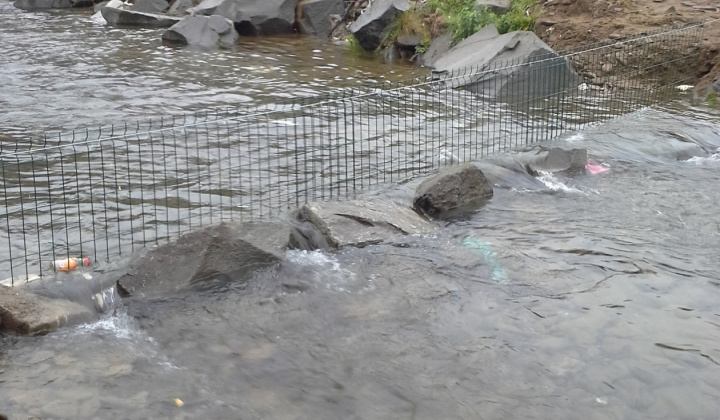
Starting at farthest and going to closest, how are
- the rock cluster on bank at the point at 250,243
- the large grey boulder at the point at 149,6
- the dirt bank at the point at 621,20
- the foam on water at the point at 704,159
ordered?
the large grey boulder at the point at 149,6 → the dirt bank at the point at 621,20 → the foam on water at the point at 704,159 → the rock cluster on bank at the point at 250,243

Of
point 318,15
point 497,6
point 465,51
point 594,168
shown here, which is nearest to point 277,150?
point 594,168

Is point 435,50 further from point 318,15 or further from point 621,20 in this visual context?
point 318,15

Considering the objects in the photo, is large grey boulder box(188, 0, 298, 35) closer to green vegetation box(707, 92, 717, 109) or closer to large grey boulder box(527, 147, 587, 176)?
green vegetation box(707, 92, 717, 109)

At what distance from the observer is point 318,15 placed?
2166 cm

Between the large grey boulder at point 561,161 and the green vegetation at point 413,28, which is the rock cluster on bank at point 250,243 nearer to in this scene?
the large grey boulder at point 561,161

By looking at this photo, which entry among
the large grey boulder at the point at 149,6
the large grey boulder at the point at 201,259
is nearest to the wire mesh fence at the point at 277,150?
the large grey boulder at the point at 201,259

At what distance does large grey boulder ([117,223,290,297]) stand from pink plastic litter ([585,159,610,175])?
409 cm

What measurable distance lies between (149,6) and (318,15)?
5945 mm

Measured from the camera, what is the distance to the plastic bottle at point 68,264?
6367mm

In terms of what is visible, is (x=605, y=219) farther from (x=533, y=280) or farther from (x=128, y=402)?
(x=128, y=402)

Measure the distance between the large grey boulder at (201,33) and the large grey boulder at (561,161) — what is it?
11.3m

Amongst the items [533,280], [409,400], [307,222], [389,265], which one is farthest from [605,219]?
[409,400]

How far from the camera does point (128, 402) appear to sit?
4.80 m

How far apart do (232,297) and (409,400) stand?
1863mm
